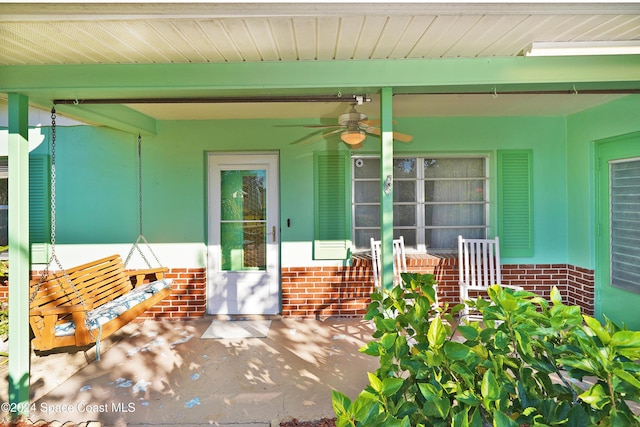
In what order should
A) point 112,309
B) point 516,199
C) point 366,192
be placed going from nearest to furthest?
point 112,309
point 516,199
point 366,192

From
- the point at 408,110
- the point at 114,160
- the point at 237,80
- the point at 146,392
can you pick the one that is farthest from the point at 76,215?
the point at 408,110

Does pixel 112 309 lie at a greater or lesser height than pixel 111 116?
lesser

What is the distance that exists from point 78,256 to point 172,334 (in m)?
1.55

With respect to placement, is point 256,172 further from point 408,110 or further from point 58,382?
point 58,382

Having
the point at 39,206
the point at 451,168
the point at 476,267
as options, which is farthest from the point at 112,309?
the point at 451,168

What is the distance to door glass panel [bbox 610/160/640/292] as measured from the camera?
3.29 meters

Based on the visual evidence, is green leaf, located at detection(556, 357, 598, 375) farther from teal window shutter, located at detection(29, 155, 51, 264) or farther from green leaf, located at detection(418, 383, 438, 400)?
teal window shutter, located at detection(29, 155, 51, 264)

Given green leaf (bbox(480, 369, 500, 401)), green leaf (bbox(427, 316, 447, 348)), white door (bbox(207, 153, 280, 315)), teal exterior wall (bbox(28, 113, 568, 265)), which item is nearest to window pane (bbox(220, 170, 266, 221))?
white door (bbox(207, 153, 280, 315))

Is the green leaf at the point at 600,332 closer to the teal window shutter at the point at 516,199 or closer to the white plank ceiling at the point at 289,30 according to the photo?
the white plank ceiling at the point at 289,30

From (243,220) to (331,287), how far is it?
1.33m

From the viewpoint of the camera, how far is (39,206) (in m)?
4.00

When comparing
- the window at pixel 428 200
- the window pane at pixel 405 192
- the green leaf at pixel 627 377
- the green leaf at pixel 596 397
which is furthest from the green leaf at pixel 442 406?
the window pane at pixel 405 192

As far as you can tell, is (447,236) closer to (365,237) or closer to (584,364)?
(365,237)

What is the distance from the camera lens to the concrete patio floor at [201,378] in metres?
2.30
